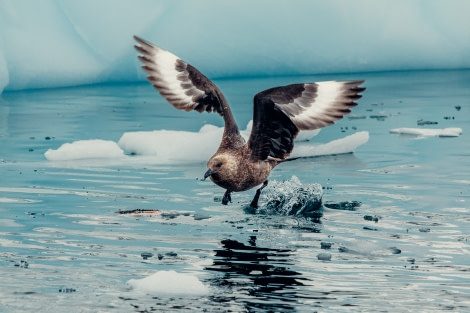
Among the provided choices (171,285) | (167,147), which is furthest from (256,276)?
(167,147)

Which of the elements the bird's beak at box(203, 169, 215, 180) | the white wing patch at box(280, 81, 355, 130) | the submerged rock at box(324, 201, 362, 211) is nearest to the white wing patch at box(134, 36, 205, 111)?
the bird's beak at box(203, 169, 215, 180)

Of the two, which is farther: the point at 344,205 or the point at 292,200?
the point at 344,205

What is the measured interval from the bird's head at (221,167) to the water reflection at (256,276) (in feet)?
2.39

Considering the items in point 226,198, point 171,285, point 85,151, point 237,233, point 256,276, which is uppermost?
point 85,151

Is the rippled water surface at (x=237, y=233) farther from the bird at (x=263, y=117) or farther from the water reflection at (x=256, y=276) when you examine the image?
the bird at (x=263, y=117)

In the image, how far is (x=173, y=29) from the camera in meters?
20.1

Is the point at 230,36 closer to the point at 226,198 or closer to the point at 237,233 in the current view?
the point at 226,198

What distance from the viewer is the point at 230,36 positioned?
20.3 meters

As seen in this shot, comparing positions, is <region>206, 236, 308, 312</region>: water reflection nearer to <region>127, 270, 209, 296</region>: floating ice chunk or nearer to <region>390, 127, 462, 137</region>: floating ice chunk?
<region>127, 270, 209, 296</region>: floating ice chunk

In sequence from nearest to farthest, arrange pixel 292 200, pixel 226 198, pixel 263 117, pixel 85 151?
pixel 263 117 → pixel 226 198 → pixel 292 200 → pixel 85 151

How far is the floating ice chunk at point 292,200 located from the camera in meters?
10.4

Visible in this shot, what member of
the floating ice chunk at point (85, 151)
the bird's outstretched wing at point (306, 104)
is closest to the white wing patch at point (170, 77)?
the bird's outstretched wing at point (306, 104)

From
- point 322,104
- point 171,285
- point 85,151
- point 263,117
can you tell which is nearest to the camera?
point 171,285

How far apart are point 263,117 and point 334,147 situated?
13.5 feet
